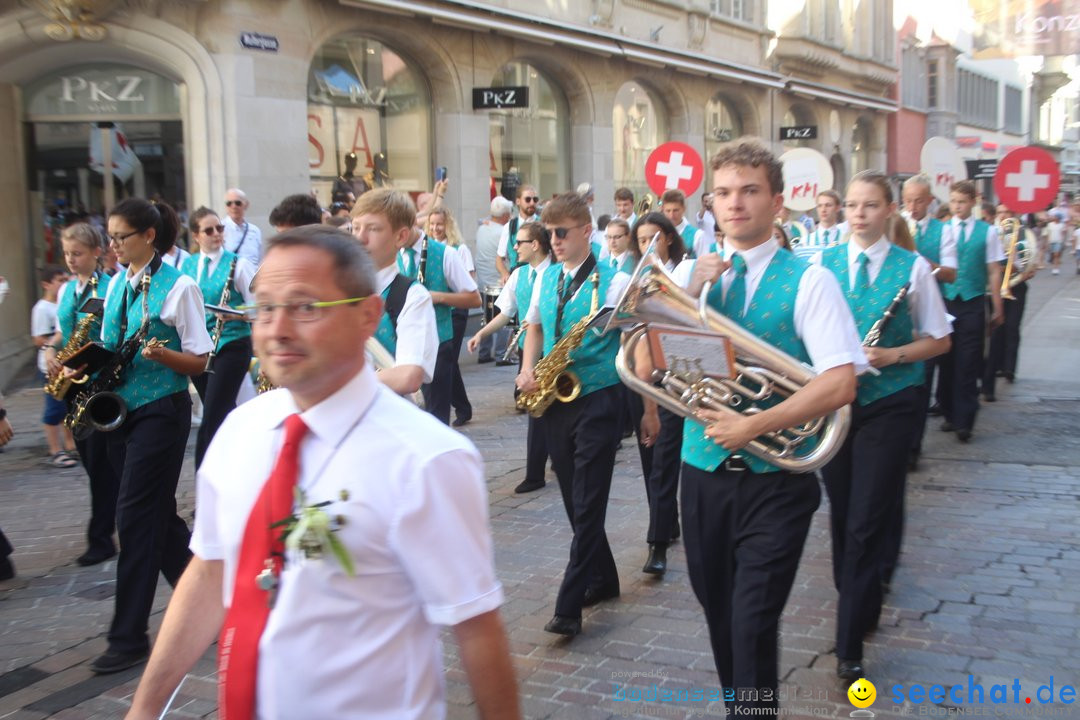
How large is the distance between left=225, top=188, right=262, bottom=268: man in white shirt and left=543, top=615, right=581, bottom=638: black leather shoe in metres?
6.69

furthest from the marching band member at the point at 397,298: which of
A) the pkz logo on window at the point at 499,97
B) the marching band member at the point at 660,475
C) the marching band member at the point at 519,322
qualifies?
the pkz logo on window at the point at 499,97

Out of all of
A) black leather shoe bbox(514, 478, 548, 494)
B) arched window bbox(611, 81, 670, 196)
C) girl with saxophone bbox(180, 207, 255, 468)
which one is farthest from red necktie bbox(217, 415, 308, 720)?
arched window bbox(611, 81, 670, 196)

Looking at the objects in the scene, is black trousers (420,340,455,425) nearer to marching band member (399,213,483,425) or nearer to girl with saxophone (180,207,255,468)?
marching band member (399,213,483,425)

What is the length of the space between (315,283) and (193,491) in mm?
Result: 6511

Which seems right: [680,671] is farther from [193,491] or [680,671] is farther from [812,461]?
[193,491]

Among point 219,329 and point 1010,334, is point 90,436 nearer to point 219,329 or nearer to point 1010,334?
point 219,329

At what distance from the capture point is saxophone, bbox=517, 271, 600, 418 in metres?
5.32

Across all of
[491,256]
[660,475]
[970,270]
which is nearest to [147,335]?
[660,475]

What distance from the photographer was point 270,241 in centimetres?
235

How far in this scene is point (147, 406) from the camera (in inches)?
206

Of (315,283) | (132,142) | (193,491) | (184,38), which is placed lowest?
(193,491)

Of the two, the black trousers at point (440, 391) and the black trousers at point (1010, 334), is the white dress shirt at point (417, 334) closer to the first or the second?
the black trousers at point (440, 391)

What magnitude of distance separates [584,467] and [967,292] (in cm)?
607

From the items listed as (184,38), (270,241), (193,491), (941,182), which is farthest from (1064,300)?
(270,241)
